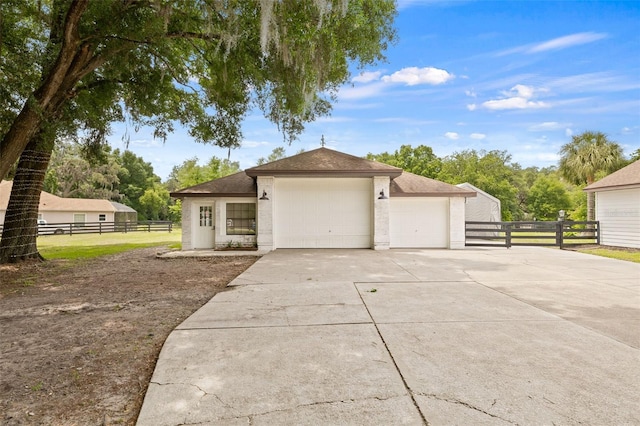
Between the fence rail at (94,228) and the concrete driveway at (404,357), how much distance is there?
28.1 meters

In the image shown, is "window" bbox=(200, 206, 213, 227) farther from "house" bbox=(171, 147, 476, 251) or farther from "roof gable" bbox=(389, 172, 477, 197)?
"roof gable" bbox=(389, 172, 477, 197)

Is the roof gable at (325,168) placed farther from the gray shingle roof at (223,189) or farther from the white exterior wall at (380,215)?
the gray shingle roof at (223,189)

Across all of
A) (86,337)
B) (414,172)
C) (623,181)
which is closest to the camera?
(86,337)

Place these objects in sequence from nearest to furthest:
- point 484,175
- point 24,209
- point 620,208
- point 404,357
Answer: point 404,357 < point 24,209 < point 620,208 < point 484,175

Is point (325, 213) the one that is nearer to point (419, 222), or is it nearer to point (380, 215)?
point (380, 215)

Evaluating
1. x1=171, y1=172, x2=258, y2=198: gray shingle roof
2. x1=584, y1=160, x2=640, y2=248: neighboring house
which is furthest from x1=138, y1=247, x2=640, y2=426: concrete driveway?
x1=584, y1=160, x2=640, y2=248: neighboring house

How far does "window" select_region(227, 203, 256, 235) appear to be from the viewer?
1282 cm

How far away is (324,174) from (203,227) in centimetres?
541

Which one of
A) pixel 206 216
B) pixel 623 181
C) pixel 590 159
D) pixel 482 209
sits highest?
pixel 590 159

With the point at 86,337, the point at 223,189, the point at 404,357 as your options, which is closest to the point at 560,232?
the point at 223,189

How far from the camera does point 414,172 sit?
1321 inches

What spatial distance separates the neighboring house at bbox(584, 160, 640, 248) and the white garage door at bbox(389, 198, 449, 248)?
7.78 metres

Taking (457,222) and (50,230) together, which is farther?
(50,230)

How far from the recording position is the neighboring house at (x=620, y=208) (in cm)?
1340
